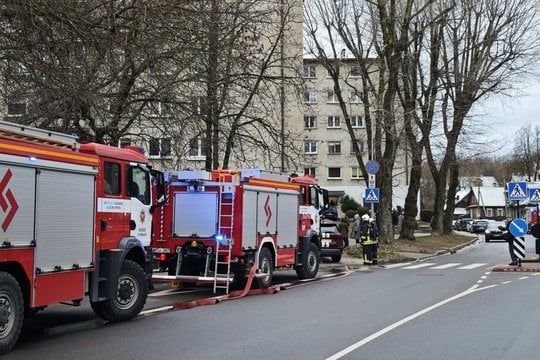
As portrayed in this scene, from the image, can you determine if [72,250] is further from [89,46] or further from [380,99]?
[380,99]

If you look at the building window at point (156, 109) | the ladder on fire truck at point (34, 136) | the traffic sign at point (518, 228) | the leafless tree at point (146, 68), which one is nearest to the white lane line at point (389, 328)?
the ladder on fire truck at point (34, 136)

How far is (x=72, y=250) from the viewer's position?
9.05m

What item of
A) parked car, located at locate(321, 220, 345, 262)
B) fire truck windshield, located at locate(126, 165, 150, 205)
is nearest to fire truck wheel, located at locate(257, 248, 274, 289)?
fire truck windshield, located at locate(126, 165, 150, 205)

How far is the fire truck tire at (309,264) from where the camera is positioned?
17.3 m

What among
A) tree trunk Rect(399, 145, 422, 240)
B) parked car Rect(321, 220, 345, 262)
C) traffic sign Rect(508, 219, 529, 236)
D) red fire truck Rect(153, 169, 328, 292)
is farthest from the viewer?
tree trunk Rect(399, 145, 422, 240)

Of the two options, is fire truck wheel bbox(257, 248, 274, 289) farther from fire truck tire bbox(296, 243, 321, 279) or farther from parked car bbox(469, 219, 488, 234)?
parked car bbox(469, 219, 488, 234)

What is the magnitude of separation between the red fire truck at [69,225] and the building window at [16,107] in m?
5.95

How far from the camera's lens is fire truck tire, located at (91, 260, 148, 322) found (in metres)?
10.0

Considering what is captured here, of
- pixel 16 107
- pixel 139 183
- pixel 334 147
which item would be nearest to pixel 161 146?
pixel 16 107

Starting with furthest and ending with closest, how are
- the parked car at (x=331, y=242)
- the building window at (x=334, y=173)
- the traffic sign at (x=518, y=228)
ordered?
1. the building window at (x=334, y=173)
2. the parked car at (x=331, y=242)
3. the traffic sign at (x=518, y=228)

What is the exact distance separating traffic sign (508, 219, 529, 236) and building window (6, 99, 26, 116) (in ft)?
50.4

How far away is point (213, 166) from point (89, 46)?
1263 centimetres

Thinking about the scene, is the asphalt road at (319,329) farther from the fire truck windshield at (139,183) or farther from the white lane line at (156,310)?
the fire truck windshield at (139,183)

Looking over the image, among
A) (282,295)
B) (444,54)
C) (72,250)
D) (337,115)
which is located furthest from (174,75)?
(337,115)
